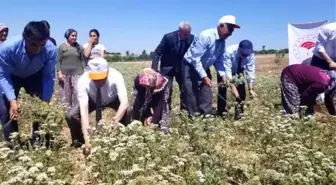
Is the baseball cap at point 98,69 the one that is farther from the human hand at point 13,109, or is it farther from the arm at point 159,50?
the arm at point 159,50

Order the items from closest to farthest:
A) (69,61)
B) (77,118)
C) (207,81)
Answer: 1. (77,118)
2. (207,81)
3. (69,61)

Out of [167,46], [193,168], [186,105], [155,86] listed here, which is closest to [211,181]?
[193,168]

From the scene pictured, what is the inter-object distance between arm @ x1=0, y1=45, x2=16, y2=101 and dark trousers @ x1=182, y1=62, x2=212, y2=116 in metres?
2.86

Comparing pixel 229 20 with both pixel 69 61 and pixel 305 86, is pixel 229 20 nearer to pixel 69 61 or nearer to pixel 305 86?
pixel 305 86

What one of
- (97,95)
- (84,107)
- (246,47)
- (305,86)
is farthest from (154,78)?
(246,47)

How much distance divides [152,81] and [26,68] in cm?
150

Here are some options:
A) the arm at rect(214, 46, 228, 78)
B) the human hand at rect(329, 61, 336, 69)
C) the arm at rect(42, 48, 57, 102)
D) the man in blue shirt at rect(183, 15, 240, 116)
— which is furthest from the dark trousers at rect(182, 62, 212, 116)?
the arm at rect(42, 48, 57, 102)

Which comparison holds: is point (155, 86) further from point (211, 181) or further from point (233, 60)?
point (233, 60)

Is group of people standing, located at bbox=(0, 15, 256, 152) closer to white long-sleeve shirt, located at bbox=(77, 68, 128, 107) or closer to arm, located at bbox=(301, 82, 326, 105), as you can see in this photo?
white long-sleeve shirt, located at bbox=(77, 68, 128, 107)

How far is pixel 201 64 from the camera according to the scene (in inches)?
274

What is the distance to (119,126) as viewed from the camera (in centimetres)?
486

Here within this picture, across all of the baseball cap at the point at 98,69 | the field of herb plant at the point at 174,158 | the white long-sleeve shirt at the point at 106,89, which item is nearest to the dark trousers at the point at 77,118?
the white long-sleeve shirt at the point at 106,89

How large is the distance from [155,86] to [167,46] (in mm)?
2260

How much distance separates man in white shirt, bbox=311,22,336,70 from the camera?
265 inches
